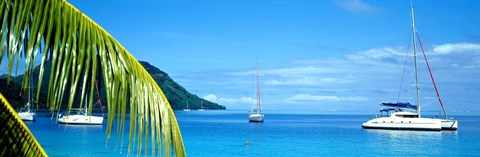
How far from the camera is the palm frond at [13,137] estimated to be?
113 inches

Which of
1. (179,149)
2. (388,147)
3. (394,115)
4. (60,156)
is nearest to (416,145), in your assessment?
(388,147)

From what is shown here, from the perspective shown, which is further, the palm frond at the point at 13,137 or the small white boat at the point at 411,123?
the small white boat at the point at 411,123

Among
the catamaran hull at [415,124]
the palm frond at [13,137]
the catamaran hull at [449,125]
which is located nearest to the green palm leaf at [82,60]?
the palm frond at [13,137]

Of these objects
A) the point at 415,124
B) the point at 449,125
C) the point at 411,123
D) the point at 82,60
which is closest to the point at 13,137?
the point at 82,60

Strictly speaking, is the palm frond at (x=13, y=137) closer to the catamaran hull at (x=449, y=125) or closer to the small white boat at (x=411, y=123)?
the small white boat at (x=411, y=123)

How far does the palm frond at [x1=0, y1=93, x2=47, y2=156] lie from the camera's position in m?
2.87

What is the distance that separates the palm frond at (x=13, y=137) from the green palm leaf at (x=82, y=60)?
1.55 ft

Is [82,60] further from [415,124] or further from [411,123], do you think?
[415,124]

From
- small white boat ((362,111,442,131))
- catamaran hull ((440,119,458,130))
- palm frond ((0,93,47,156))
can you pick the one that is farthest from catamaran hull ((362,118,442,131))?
palm frond ((0,93,47,156))

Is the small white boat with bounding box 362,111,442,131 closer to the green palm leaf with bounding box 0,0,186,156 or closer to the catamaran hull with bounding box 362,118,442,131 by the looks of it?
the catamaran hull with bounding box 362,118,442,131

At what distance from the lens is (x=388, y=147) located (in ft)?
157

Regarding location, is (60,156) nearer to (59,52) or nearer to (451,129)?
(59,52)

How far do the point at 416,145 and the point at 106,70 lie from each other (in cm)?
4981

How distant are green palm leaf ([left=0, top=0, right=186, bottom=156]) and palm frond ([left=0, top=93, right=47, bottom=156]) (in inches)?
18.6
